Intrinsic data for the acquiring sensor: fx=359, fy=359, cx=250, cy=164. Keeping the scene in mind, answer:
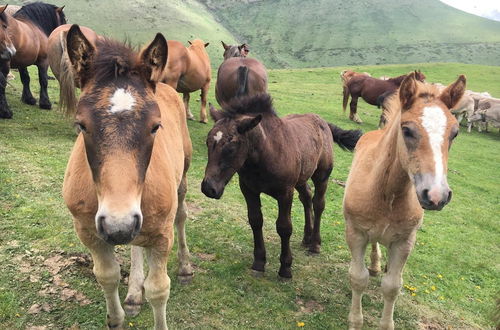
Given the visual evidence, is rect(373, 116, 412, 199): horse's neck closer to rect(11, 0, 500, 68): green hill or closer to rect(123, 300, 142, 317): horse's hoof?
rect(123, 300, 142, 317): horse's hoof

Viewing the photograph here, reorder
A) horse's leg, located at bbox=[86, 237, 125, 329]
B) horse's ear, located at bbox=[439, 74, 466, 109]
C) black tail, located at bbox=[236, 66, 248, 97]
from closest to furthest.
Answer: horse's leg, located at bbox=[86, 237, 125, 329] → horse's ear, located at bbox=[439, 74, 466, 109] → black tail, located at bbox=[236, 66, 248, 97]

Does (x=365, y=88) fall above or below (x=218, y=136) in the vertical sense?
below

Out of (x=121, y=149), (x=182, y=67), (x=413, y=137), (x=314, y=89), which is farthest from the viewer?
(x=314, y=89)

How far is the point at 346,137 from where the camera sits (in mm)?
6535

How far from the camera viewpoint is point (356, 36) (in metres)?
85.3

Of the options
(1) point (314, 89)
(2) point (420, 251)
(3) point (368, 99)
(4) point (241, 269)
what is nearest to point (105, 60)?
(4) point (241, 269)

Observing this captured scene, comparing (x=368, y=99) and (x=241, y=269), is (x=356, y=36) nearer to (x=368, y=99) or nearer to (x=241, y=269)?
(x=368, y=99)

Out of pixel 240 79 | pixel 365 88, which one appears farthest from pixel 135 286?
pixel 365 88

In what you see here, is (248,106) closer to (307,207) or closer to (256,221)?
(256,221)

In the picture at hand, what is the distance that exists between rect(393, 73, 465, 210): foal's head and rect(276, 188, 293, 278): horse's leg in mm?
1846

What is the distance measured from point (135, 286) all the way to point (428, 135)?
3.30 m

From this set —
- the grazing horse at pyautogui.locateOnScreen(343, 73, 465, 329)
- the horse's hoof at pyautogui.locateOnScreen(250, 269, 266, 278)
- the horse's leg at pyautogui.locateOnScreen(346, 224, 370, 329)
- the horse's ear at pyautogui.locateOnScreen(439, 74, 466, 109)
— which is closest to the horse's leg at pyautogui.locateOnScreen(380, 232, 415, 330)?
the grazing horse at pyautogui.locateOnScreen(343, 73, 465, 329)

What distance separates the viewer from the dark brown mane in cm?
249

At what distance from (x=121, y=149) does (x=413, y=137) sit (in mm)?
2348
